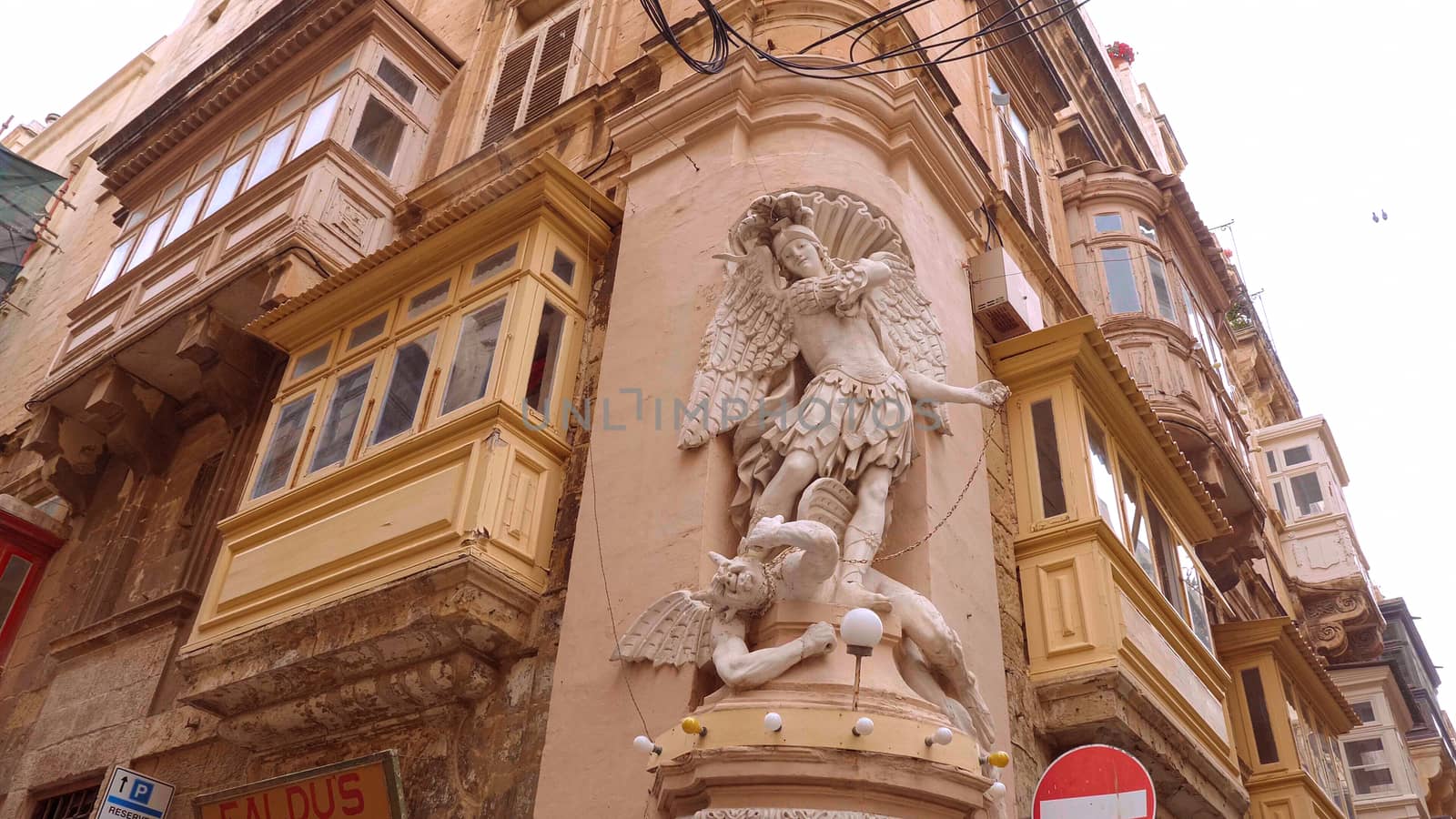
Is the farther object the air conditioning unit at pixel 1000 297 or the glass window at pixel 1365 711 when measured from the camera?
the glass window at pixel 1365 711

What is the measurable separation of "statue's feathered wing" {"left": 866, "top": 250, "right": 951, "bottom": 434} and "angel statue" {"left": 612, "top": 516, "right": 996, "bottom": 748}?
168 centimetres

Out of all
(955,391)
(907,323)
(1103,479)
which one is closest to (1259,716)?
(1103,479)

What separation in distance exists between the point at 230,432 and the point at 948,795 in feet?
30.2

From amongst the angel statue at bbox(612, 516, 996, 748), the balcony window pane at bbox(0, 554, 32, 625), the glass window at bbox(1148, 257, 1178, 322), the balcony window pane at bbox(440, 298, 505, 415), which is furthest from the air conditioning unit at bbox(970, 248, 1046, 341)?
the balcony window pane at bbox(0, 554, 32, 625)

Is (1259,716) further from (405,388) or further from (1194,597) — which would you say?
(405,388)

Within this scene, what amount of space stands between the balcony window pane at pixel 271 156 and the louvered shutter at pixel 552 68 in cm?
269

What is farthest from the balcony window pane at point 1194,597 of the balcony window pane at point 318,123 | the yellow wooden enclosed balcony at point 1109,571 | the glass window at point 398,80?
the glass window at point 398,80

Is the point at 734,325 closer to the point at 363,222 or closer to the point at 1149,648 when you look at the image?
the point at 1149,648

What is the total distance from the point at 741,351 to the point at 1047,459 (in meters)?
3.19

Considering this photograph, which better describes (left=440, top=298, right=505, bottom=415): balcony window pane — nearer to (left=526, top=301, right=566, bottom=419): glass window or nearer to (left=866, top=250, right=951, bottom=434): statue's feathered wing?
(left=526, top=301, right=566, bottom=419): glass window

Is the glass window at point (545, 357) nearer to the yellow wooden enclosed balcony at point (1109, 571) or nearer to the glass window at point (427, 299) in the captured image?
the glass window at point (427, 299)

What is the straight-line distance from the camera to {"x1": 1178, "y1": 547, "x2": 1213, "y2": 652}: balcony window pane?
978 centimetres

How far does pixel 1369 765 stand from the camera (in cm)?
1770

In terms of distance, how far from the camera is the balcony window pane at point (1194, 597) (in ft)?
32.1
